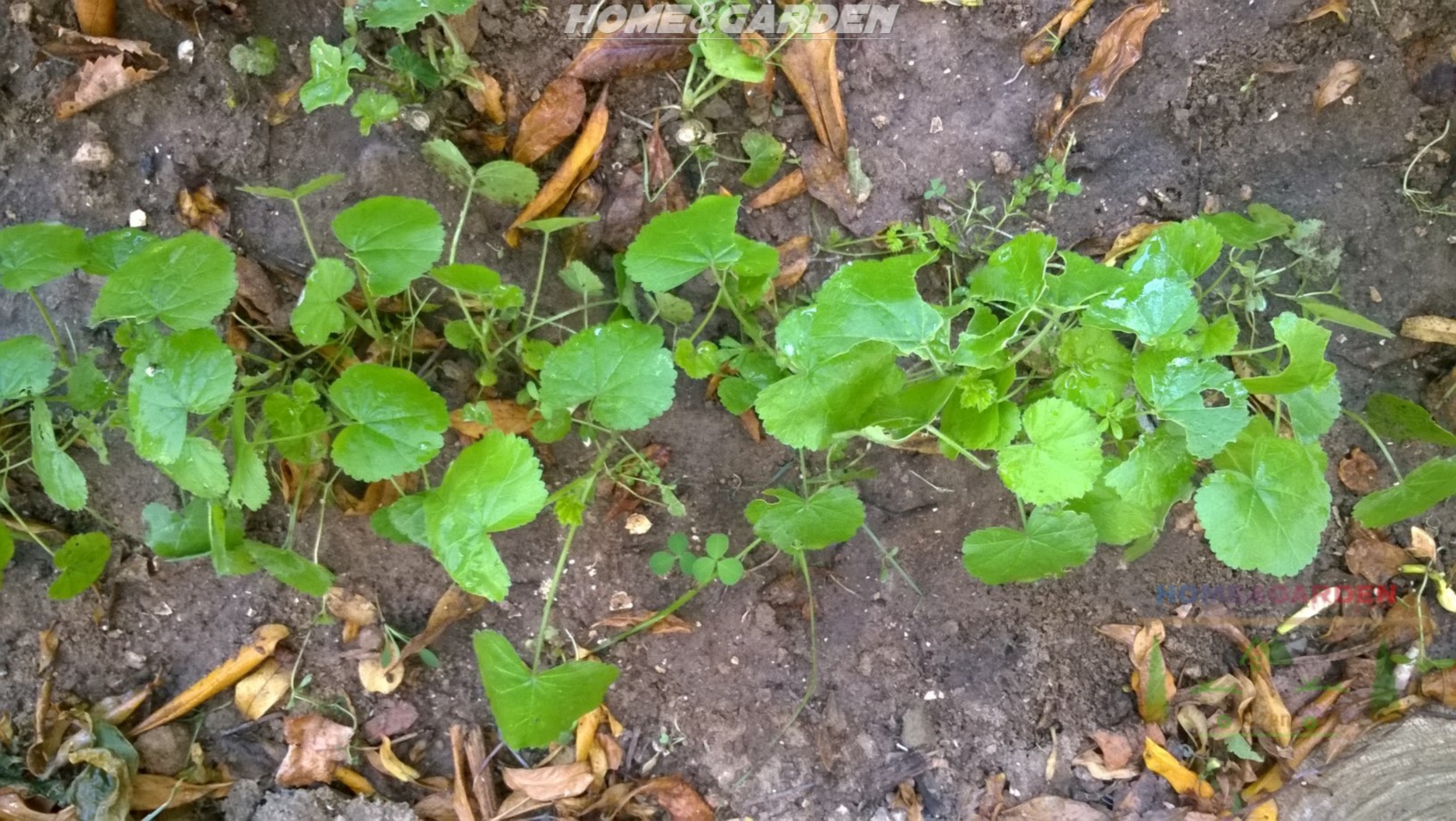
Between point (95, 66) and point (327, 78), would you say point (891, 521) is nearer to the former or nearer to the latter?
point (327, 78)

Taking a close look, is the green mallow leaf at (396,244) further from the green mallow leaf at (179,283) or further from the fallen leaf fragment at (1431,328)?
the fallen leaf fragment at (1431,328)

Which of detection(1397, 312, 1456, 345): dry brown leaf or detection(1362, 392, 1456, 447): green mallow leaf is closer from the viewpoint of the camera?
detection(1362, 392, 1456, 447): green mallow leaf

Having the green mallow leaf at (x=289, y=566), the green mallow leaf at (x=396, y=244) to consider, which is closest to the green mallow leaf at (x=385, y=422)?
the green mallow leaf at (x=396, y=244)

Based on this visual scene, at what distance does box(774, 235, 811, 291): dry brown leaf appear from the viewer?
1.90 metres

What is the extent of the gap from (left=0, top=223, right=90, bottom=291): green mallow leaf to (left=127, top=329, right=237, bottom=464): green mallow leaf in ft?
0.86

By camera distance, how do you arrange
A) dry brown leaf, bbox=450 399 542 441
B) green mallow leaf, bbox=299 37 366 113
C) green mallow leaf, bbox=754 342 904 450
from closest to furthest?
green mallow leaf, bbox=754 342 904 450
green mallow leaf, bbox=299 37 366 113
dry brown leaf, bbox=450 399 542 441

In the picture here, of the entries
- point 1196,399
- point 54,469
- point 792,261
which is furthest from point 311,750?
point 1196,399

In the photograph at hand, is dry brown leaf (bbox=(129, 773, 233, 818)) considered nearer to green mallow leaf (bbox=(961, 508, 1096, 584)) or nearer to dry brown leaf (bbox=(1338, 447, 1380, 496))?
green mallow leaf (bbox=(961, 508, 1096, 584))

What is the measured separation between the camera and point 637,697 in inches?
76.5

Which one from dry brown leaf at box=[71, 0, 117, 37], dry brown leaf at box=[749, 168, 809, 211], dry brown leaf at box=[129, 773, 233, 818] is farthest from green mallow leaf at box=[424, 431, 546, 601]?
dry brown leaf at box=[71, 0, 117, 37]

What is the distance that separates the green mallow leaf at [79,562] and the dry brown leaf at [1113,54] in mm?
2054

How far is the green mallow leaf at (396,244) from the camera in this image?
1520 mm

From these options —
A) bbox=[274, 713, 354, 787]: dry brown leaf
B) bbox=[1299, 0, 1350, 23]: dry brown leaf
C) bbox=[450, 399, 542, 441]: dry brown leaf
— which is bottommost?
bbox=[274, 713, 354, 787]: dry brown leaf

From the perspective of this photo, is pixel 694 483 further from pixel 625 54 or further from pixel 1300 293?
pixel 1300 293
